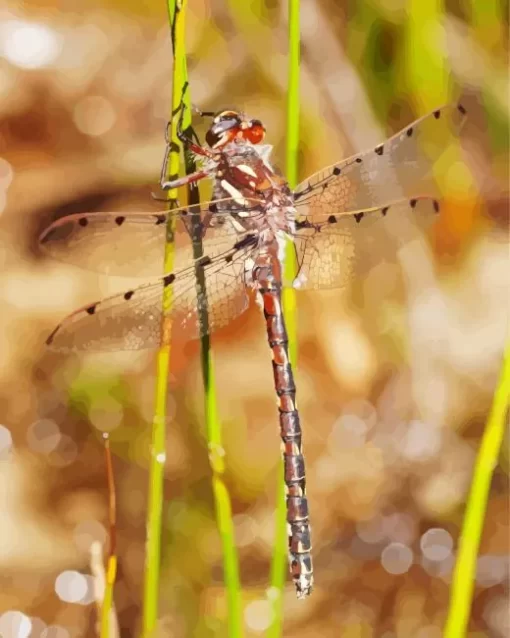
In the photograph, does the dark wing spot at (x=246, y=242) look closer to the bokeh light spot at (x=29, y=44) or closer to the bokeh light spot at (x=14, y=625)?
the bokeh light spot at (x=29, y=44)

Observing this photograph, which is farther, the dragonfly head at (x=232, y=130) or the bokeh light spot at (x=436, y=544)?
the bokeh light spot at (x=436, y=544)

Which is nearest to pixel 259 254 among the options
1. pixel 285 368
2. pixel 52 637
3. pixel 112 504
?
pixel 285 368

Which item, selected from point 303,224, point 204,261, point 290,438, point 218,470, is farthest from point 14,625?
point 303,224

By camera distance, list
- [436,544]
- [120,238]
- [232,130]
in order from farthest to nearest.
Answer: [436,544] → [232,130] → [120,238]

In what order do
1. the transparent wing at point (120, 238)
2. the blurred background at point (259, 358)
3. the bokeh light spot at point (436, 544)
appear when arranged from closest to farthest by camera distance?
1. the transparent wing at point (120, 238)
2. the blurred background at point (259, 358)
3. the bokeh light spot at point (436, 544)

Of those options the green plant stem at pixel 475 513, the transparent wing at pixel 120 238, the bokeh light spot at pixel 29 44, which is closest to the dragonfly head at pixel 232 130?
the transparent wing at pixel 120 238

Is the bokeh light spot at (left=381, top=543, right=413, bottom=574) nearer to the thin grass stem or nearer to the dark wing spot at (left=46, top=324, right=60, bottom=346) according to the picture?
the thin grass stem

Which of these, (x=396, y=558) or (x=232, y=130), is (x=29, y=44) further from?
(x=396, y=558)

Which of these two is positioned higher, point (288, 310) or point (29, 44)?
point (29, 44)

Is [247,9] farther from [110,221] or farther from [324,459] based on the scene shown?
[324,459]
